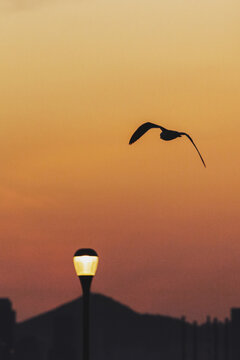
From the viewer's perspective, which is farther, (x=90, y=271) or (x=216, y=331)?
(x=216, y=331)

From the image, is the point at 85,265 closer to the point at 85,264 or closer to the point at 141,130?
the point at 85,264

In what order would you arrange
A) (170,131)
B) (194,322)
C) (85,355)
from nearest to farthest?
(85,355), (170,131), (194,322)

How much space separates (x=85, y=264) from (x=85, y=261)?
0.24 feet

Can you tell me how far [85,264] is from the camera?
984 inches

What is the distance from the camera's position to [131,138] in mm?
28375

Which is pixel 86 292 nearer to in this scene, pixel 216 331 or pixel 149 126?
pixel 149 126

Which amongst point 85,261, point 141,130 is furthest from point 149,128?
point 85,261

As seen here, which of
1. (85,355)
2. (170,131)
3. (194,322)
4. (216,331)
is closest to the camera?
(85,355)

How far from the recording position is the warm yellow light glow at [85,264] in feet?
81.9

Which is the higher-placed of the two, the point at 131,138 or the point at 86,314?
the point at 131,138

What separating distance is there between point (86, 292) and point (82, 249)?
3.14 ft

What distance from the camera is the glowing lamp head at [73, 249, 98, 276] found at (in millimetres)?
24969

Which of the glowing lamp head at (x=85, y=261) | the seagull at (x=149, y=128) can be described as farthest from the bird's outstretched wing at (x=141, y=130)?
the glowing lamp head at (x=85, y=261)

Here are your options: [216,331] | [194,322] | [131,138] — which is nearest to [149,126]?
[131,138]
